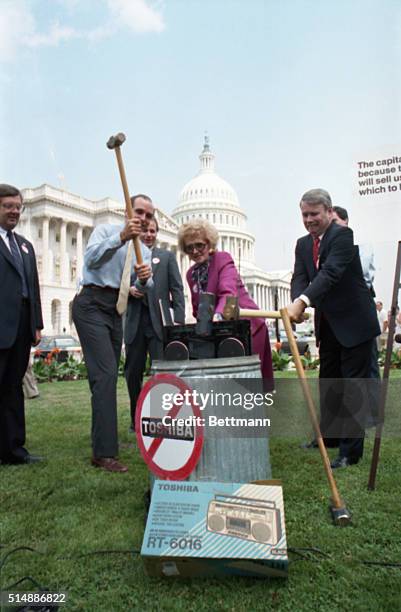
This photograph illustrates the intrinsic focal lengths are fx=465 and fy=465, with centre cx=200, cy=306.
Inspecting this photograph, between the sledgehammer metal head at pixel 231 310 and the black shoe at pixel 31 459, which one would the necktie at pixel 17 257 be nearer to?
the black shoe at pixel 31 459

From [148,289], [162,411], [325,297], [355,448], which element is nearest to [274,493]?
[162,411]

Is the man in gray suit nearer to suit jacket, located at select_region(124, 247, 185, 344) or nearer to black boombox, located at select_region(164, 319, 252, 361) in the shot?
suit jacket, located at select_region(124, 247, 185, 344)

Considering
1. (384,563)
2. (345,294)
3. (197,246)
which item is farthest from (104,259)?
(384,563)

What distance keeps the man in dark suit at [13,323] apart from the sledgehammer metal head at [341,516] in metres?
2.65

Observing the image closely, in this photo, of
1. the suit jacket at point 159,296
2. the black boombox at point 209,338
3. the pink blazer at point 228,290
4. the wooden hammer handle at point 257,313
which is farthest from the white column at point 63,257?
the black boombox at point 209,338

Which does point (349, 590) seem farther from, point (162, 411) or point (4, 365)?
point (4, 365)

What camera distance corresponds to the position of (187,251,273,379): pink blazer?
348cm

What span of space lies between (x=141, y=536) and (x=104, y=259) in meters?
2.18

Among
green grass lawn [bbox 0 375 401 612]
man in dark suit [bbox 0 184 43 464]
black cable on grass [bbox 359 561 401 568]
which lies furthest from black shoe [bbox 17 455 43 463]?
black cable on grass [bbox 359 561 401 568]

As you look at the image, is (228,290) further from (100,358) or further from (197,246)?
(100,358)

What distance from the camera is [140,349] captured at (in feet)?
16.5

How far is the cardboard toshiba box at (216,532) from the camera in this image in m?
1.99

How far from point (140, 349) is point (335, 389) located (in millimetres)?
2060

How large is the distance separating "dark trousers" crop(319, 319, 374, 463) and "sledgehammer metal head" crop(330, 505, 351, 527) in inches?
49.1
